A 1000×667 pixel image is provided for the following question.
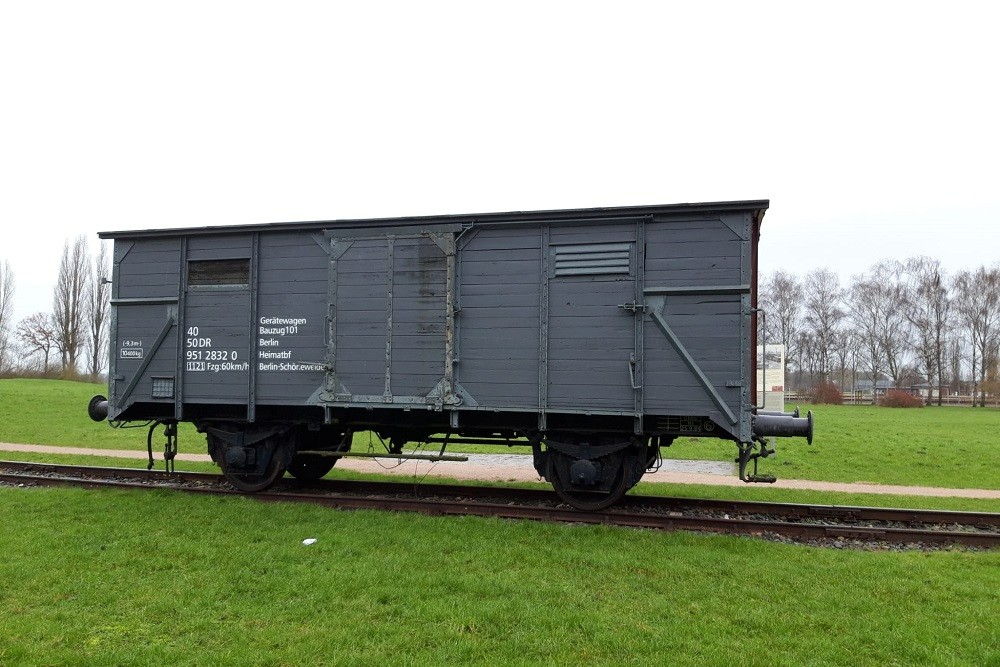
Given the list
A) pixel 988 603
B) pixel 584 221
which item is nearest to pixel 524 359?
pixel 584 221

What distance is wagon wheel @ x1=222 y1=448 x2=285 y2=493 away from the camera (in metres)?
9.34

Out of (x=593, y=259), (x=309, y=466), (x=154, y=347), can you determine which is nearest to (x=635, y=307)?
(x=593, y=259)

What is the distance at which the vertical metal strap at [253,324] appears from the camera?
9.03 m

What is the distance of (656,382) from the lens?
25.5 ft

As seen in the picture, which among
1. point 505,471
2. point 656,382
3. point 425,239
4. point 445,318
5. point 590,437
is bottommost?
point 505,471

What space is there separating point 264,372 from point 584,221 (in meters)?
4.92

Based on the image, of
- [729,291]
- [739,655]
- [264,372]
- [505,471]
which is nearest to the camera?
[739,655]

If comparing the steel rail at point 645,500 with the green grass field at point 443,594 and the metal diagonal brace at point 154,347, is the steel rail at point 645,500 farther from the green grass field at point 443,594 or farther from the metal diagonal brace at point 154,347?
the metal diagonal brace at point 154,347

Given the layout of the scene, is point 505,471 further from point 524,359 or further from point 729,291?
point 729,291

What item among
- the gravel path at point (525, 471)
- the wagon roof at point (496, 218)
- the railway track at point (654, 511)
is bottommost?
the gravel path at point (525, 471)

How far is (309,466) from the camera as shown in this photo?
33.6 ft

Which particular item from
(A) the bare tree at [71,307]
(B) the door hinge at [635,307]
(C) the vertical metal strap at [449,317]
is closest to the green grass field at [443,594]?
(C) the vertical metal strap at [449,317]

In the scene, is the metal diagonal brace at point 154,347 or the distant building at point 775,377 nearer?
the metal diagonal brace at point 154,347

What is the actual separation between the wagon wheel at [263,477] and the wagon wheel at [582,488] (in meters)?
3.94
